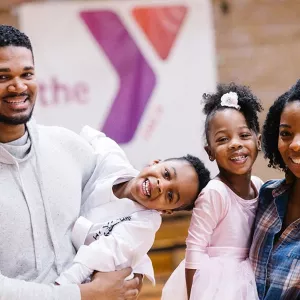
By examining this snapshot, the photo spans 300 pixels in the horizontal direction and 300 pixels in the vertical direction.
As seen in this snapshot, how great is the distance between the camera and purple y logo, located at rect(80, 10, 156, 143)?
5.14 meters

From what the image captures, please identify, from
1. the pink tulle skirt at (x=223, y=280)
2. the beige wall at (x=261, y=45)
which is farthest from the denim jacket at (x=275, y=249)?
the beige wall at (x=261, y=45)

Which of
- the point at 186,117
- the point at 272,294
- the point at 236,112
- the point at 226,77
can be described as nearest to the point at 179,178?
the point at 236,112

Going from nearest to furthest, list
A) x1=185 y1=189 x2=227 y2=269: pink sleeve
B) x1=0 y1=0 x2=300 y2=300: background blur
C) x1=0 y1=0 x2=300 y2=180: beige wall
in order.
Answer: x1=185 y1=189 x2=227 y2=269: pink sleeve
x1=0 y1=0 x2=300 y2=300: background blur
x1=0 y1=0 x2=300 y2=180: beige wall

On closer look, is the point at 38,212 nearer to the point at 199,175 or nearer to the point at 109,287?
the point at 109,287

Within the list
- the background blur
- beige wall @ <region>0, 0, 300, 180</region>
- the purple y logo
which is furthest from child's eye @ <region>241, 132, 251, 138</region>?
beige wall @ <region>0, 0, 300, 180</region>

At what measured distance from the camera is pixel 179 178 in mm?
2219

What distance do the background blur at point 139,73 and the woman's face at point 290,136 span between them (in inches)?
119

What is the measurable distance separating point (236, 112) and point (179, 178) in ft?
1.00

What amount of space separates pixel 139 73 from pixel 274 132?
10.4 ft

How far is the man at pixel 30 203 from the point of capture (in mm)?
1927

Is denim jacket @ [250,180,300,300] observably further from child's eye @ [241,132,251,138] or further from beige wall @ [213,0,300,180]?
beige wall @ [213,0,300,180]

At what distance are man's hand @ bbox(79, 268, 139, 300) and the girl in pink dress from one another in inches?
8.9

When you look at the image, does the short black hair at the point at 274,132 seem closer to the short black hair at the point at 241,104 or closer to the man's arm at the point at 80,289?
the short black hair at the point at 241,104

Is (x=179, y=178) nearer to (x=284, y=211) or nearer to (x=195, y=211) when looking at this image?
(x=195, y=211)
